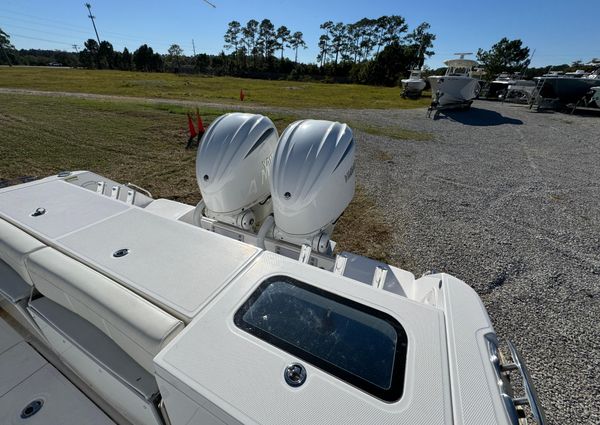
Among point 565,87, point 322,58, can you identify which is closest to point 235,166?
point 565,87

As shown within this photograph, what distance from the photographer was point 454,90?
11.5 m

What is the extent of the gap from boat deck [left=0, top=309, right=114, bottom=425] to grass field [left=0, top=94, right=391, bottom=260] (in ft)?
8.63

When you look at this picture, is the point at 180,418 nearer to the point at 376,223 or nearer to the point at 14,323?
the point at 14,323

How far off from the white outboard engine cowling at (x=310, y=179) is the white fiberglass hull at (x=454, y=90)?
12466mm

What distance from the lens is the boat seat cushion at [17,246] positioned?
4.04 feet

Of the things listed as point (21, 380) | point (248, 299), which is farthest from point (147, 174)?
point (248, 299)

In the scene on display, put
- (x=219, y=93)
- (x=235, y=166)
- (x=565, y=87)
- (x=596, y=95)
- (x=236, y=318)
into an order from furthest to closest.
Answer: (x=219, y=93), (x=565, y=87), (x=596, y=95), (x=235, y=166), (x=236, y=318)

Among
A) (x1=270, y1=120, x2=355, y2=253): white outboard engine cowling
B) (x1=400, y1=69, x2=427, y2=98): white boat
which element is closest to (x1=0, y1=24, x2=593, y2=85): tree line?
(x1=400, y1=69, x2=427, y2=98): white boat

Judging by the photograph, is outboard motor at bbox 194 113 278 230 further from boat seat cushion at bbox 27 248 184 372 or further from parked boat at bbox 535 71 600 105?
parked boat at bbox 535 71 600 105

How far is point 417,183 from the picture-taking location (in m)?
5.16

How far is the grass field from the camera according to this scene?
3887 mm

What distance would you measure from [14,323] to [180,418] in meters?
1.70

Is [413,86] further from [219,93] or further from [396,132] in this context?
[219,93]

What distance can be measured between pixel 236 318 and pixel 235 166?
1115 mm
